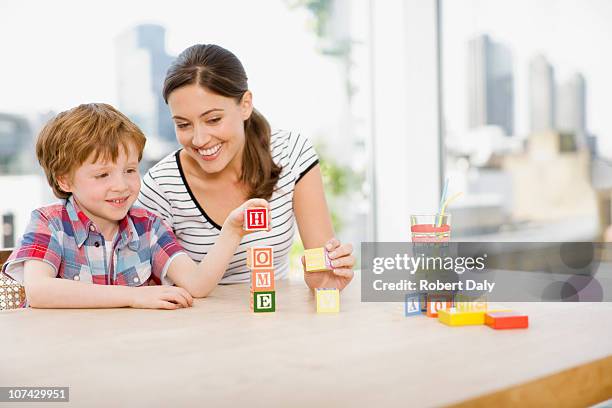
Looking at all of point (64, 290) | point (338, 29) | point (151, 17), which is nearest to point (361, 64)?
point (338, 29)

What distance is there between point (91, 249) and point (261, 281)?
0.45 metres

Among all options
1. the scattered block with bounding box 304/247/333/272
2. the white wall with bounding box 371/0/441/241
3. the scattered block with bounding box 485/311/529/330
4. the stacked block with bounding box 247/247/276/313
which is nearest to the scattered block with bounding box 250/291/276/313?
the stacked block with bounding box 247/247/276/313

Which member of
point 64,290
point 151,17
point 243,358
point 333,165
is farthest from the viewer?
point 333,165

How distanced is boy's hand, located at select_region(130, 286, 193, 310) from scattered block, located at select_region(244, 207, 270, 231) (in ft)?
0.63

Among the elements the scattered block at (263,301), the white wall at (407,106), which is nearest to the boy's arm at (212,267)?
the scattered block at (263,301)

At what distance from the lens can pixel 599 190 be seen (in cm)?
315

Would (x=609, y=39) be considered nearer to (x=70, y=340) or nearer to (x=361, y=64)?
(x=361, y=64)

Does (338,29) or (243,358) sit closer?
(243,358)

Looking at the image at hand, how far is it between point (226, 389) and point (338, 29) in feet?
12.2

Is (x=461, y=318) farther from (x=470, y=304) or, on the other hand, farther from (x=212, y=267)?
(x=212, y=267)

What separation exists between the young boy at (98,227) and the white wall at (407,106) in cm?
271

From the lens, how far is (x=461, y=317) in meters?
1.10

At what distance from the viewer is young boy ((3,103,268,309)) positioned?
4.64ft

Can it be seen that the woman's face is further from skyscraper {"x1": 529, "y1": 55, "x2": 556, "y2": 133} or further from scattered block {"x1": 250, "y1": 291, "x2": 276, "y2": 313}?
skyscraper {"x1": 529, "y1": 55, "x2": 556, "y2": 133}
